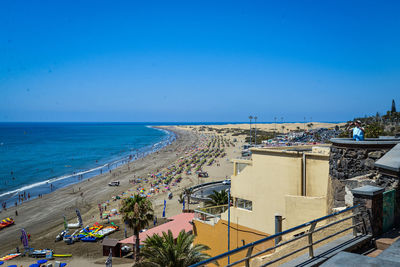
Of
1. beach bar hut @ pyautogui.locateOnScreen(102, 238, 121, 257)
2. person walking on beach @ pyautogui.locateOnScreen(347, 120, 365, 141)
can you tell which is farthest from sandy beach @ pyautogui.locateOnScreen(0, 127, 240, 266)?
person walking on beach @ pyautogui.locateOnScreen(347, 120, 365, 141)

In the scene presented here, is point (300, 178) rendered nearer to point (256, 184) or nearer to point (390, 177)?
point (256, 184)

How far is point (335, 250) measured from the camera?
15.7 feet

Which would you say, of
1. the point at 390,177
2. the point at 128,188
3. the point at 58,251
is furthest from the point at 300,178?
the point at 128,188

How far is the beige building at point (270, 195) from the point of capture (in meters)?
11.0

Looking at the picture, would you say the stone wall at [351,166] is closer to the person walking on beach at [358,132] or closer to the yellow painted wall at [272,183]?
the person walking on beach at [358,132]

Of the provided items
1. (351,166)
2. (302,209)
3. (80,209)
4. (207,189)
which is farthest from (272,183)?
(80,209)

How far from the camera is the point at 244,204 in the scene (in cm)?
1393

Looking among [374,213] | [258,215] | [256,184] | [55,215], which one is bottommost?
[55,215]

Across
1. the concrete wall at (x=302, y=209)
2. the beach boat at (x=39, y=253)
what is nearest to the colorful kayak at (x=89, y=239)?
the beach boat at (x=39, y=253)

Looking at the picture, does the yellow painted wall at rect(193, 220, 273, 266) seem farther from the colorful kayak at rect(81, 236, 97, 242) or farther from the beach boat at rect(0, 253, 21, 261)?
the beach boat at rect(0, 253, 21, 261)

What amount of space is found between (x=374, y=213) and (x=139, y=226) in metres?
15.9

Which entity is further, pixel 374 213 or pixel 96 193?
pixel 96 193

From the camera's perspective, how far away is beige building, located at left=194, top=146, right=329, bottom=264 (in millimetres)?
11014

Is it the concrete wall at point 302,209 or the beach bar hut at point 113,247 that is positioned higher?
the concrete wall at point 302,209
